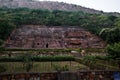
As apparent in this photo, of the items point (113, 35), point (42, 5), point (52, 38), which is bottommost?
point (52, 38)

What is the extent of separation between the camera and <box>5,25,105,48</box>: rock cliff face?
36972 mm

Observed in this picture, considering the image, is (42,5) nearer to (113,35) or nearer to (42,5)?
(42,5)

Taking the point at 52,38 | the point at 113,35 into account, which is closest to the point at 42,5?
the point at 52,38

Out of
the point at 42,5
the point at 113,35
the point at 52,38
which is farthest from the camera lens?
the point at 42,5

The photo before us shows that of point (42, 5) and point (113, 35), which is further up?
point (42, 5)

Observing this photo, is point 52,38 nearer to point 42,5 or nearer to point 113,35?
point 113,35

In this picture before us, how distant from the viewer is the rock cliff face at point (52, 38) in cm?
3697

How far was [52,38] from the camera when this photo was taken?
41000 mm

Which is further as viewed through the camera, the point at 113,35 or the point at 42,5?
the point at 42,5

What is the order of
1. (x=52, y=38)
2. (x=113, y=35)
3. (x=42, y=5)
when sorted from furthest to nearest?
1. (x=42, y=5)
2. (x=52, y=38)
3. (x=113, y=35)

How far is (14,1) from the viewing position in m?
98.9

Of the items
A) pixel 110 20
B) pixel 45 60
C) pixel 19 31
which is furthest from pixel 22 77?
pixel 110 20

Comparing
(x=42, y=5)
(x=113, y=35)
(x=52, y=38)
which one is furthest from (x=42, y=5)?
(x=113, y=35)

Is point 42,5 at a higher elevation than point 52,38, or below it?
higher
